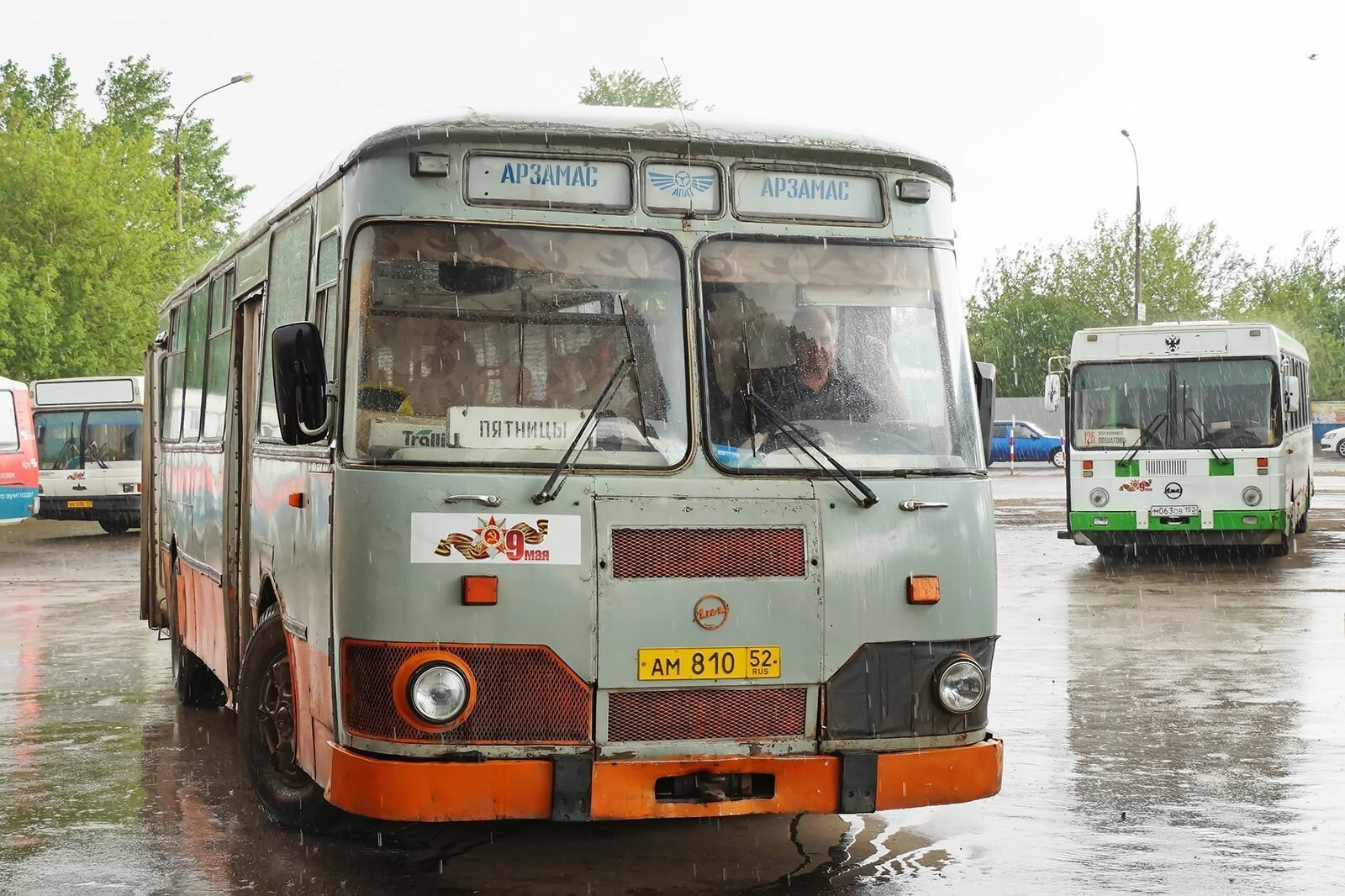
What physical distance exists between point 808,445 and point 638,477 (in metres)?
0.64

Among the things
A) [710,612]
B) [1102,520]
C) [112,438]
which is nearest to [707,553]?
[710,612]

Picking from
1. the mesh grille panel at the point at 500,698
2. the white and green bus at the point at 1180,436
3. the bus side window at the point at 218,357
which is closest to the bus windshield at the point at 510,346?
the mesh grille panel at the point at 500,698

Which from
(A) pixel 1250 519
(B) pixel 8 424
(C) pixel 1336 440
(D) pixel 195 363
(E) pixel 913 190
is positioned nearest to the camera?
(E) pixel 913 190

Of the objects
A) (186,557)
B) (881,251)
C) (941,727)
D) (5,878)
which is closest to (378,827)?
(5,878)

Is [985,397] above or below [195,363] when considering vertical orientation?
below

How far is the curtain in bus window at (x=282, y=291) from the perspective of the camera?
294 inches

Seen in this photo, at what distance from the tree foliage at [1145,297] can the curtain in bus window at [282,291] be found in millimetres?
64808

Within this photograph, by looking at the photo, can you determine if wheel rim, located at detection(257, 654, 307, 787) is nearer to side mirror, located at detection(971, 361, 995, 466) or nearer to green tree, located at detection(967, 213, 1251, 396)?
Answer: side mirror, located at detection(971, 361, 995, 466)

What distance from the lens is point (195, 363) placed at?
36.5ft

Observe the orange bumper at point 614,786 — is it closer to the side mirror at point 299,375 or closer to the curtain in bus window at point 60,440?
the side mirror at point 299,375

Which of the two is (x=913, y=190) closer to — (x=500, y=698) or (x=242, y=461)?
(x=500, y=698)

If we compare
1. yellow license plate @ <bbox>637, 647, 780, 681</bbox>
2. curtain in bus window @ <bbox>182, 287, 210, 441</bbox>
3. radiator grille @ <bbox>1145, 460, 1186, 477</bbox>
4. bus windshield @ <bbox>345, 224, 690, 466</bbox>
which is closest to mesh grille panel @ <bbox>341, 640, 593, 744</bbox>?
yellow license plate @ <bbox>637, 647, 780, 681</bbox>

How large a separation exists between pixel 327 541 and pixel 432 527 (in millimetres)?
547

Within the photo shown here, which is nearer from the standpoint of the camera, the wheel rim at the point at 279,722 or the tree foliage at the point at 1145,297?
the wheel rim at the point at 279,722
